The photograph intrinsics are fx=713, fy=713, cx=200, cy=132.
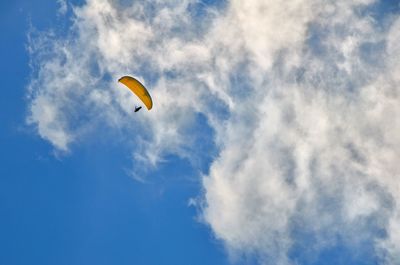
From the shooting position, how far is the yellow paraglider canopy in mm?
99312

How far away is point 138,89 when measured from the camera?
327 feet

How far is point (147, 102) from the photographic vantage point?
10044cm

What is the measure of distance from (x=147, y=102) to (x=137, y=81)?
3.30 metres

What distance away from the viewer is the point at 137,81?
9962 centimetres

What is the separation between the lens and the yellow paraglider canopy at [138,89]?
326 ft
